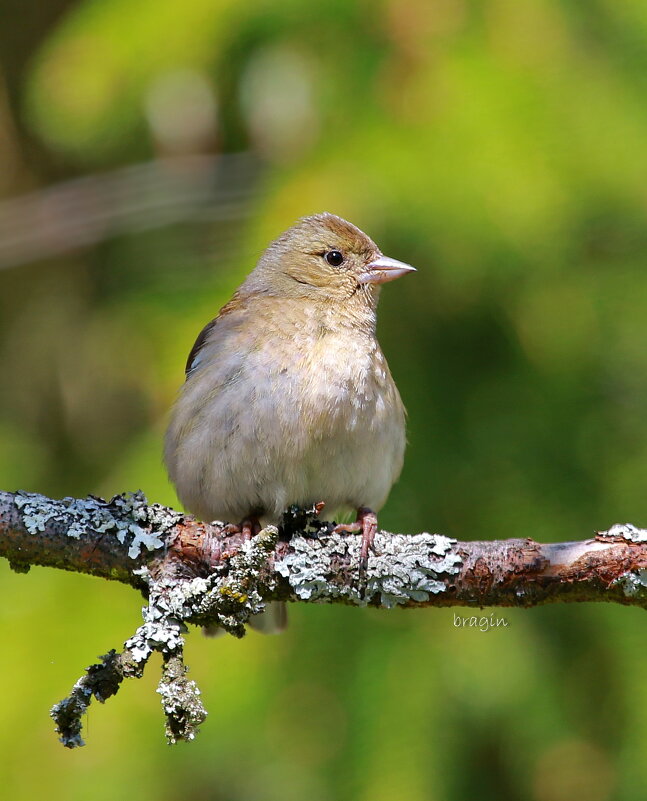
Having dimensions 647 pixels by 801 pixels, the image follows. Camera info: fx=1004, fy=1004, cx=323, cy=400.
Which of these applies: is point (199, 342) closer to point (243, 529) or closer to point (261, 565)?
point (243, 529)

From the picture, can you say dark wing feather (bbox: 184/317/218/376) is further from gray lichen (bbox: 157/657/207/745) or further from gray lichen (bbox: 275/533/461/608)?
gray lichen (bbox: 157/657/207/745)

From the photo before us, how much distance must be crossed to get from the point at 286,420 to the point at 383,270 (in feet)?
3.32

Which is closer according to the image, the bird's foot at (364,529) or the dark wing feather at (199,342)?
the bird's foot at (364,529)

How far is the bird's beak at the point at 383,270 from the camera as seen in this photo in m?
4.31

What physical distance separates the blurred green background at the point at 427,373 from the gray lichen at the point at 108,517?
932 millimetres

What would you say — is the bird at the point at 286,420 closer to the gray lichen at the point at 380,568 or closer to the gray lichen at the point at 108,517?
the gray lichen at the point at 380,568

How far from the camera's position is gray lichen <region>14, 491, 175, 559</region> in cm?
301

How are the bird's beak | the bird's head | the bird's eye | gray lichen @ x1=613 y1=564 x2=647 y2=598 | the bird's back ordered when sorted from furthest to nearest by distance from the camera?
the bird's eye
the bird's head
the bird's beak
the bird's back
gray lichen @ x1=613 y1=564 x2=647 y2=598

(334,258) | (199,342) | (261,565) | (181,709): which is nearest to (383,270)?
(334,258)

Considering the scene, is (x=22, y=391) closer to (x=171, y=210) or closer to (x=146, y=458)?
(x=171, y=210)

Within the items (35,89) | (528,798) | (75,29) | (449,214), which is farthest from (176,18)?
(528,798)

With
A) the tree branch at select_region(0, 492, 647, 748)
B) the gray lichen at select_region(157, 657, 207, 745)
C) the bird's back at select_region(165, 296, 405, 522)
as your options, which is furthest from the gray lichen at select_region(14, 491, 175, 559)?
the bird's back at select_region(165, 296, 405, 522)

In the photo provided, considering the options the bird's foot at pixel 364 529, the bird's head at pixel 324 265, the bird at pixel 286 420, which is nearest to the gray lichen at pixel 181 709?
the bird's foot at pixel 364 529

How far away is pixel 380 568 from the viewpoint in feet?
10.3
